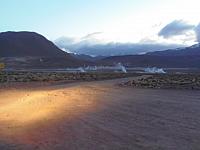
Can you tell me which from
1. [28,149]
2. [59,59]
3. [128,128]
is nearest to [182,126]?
[128,128]

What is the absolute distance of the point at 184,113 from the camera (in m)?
19.3

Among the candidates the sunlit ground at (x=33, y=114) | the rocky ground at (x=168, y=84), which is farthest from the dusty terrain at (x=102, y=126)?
the rocky ground at (x=168, y=84)

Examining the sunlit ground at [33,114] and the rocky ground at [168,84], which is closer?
the sunlit ground at [33,114]

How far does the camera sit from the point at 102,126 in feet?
52.3

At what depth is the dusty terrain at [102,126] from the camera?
42.6 ft

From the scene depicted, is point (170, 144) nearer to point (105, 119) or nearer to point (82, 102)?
point (105, 119)

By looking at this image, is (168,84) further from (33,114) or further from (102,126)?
(102,126)

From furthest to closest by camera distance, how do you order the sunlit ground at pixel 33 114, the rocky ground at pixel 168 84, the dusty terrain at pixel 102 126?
the rocky ground at pixel 168 84 < the sunlit ground at pixel 33 114 < the dusty terrain at pixel 102 126

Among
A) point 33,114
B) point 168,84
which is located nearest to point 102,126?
point 33,114

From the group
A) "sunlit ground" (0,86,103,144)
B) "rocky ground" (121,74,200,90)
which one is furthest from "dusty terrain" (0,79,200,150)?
"rocky ground" (121,74,200,90)

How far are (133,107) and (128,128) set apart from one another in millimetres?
6421

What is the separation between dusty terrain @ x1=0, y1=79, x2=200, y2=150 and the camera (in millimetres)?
12970

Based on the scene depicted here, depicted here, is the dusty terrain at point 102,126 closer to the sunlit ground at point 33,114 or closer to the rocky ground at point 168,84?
the sunlit ground at point 33,114

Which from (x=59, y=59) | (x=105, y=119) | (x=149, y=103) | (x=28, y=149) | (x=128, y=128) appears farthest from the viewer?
(x=59, y=59)
